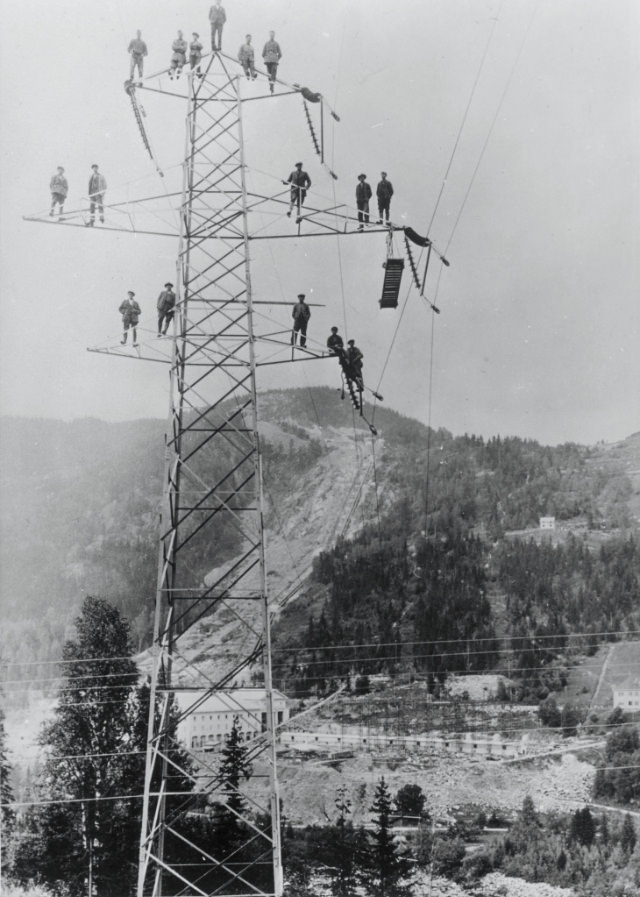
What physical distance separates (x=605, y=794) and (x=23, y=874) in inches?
2831

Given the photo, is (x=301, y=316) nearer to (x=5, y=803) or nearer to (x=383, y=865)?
(x=5, y=803)

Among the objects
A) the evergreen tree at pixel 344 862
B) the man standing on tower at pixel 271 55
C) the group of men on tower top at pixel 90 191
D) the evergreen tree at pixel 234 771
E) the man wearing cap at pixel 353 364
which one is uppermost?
the man standing on tower at pixel 271 55

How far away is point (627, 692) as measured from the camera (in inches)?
4855

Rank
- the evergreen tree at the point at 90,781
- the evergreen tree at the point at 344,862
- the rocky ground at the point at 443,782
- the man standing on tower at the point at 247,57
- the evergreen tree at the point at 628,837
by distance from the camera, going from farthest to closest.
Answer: the rocky ground at the point at 443,782
the evergreen tree at the point at 628,837
the evergreen tree at the point at 344,862
the evergreen tree at the point at 90,781
the man standing on tower at the point at 247,57

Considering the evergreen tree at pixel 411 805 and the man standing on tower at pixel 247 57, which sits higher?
the man standing on tower at pixel 247 57

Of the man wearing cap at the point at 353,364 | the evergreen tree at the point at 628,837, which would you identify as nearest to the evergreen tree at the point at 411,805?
the evergreen tree at the point at 628,837

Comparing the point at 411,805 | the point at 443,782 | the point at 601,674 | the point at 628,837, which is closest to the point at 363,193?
the point at 628,837

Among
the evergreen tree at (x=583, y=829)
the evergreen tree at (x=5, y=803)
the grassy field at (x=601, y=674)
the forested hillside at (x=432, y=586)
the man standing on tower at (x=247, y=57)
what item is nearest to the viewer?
the man standing on tower at (x=247, y=57)

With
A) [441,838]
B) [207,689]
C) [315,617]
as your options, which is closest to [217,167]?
[207,689]

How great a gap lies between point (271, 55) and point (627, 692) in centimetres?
11823

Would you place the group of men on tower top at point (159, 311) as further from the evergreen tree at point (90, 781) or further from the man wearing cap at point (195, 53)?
the evergreen tree at point (90, 781)

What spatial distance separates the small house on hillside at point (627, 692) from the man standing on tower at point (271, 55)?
115 metres

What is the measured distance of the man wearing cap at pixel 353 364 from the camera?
853 inches

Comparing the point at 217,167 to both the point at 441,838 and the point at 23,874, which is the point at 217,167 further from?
the point at 441,838
